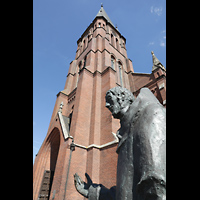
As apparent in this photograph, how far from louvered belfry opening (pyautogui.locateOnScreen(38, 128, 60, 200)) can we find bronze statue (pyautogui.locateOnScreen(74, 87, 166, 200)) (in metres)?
9.64

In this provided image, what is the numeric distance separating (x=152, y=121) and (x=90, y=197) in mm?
1170

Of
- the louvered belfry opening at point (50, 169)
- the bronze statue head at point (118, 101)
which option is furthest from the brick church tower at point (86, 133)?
the bronze statue head at point (118, 101)

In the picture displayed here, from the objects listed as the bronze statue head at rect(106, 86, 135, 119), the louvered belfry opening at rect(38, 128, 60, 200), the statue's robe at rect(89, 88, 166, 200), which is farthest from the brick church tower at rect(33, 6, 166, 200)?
the statue's robe at rect(89, 88, 166, 200)

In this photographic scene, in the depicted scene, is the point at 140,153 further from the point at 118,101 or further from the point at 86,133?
the point at 86,133

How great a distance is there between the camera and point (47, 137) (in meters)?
11.0

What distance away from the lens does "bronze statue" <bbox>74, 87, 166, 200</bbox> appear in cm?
90

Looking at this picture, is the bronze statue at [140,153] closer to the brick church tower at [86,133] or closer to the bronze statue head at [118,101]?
the bronze statue head at [118,101]

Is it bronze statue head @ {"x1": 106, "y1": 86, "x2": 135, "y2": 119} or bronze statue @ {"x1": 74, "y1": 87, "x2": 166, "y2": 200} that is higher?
bronze statue head @ {"x1": 106, "y1": 86, "x2": 135, "y2": 119}

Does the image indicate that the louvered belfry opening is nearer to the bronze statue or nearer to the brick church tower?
the brick church tower

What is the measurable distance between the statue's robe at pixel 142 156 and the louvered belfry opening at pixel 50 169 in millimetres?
9797
